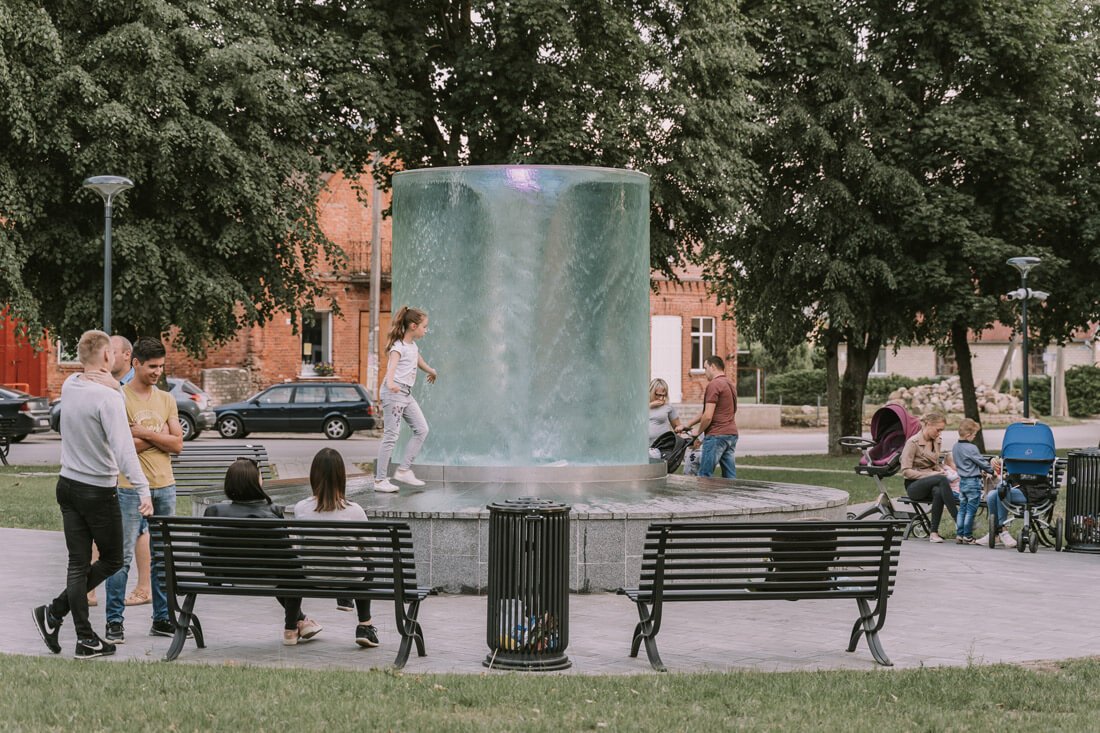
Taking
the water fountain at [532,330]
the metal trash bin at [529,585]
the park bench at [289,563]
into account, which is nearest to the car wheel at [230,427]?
the water fountain at [532,330]

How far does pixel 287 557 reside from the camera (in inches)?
311

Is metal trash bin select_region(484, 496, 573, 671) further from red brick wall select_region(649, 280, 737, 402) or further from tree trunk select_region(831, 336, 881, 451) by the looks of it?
red brick wall select_region(649, 280, 737, 402)

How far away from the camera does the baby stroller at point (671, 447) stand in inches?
602

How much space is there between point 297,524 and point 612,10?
16.8m

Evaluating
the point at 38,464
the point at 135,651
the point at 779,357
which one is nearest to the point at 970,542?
the point at 135,651

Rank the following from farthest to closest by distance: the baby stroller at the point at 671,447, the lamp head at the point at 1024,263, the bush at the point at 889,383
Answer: the bush at the point at 889,383, the lamp head at the point at 1024,263, the baby stroller at the point at 671,447

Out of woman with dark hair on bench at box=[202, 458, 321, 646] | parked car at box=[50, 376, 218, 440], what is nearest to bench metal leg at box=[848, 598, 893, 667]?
woman with dark hair on bench at box=[202, 458, 321, 646]

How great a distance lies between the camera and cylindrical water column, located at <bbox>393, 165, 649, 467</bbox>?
523 inches

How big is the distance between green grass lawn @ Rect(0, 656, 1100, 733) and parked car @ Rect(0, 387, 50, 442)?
90.5ft

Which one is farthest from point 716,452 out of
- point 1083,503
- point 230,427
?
point 230,427

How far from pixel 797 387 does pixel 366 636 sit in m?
52.1

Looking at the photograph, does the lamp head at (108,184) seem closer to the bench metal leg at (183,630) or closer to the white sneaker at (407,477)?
the white sneaker at (407,477)

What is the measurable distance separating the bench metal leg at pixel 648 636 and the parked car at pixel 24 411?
28.1 meters

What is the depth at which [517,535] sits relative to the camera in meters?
7.56
